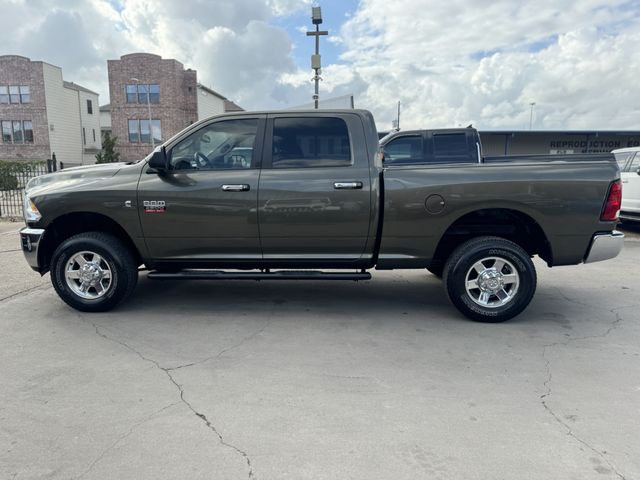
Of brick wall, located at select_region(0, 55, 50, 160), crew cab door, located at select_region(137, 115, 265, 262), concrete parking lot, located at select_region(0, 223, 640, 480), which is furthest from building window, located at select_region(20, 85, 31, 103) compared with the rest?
crew cab door, located at select_region(137, 115, 265, 262)

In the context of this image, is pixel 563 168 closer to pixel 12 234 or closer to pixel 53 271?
pixel 53 271

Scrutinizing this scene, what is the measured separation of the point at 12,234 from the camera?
10.1 meters

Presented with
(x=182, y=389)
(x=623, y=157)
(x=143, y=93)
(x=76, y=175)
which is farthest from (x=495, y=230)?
(x=143, y=93)

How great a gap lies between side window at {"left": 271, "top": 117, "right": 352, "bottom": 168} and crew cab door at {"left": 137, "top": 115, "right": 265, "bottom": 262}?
214 mm

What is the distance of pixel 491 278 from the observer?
4.66 m

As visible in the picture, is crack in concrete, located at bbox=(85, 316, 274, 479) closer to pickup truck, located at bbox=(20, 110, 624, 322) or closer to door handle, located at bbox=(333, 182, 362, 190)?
pickup truck, located at bbox=(20, 110, 624, 322)

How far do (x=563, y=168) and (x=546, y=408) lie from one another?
2.41 metres

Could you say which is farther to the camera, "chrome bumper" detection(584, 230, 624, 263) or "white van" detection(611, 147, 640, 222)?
"white van" detection(611, 147, 640, 222)

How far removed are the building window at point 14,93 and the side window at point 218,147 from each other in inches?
1720

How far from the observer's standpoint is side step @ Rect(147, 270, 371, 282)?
4.77 m

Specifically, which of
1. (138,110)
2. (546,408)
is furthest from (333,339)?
(138,110)

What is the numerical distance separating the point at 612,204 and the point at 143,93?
4226 cm

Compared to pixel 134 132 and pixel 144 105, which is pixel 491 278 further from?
pixel 134 132

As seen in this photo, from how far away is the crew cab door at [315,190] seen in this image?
4621 millimetres
